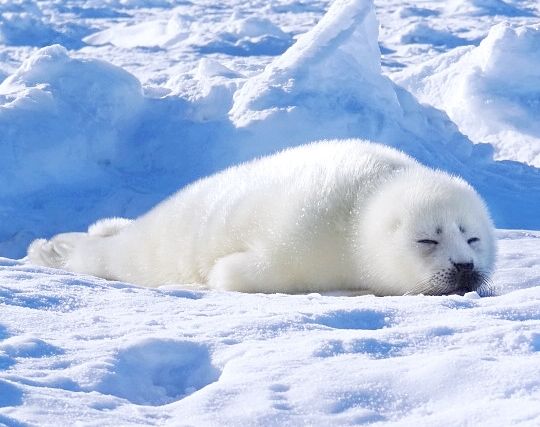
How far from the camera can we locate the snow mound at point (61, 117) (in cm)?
786

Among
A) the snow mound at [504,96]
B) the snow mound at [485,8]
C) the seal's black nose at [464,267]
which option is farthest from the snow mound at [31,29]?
the seal's black nose at [464,267]

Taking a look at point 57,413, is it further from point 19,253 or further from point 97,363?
point 19,253

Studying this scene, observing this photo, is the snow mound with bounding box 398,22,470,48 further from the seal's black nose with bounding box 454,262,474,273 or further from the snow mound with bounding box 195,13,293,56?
the seal's black nose with bounding box 454,262,474,273

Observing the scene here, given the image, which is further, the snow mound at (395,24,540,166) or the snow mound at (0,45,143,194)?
the snow mound at (395,24,540,166)

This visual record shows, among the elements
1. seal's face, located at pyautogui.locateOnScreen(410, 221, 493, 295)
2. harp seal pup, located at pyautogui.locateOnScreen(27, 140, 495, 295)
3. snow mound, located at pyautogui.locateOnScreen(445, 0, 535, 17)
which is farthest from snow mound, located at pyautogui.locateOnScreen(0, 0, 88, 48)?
seal's face, located at pyautogui.locateOnScreen(410, 221, 493, 295)

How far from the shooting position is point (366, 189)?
384 centimetres

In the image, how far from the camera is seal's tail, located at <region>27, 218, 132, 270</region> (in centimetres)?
482

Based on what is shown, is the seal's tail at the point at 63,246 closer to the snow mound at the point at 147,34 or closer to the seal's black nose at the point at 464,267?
the seal's black nose at the point at 464,267

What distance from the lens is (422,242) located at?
3666 mm

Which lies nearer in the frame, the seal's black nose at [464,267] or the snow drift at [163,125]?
the seal's black nose at [464,267]

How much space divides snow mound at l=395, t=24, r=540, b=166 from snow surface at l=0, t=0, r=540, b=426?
0.03m

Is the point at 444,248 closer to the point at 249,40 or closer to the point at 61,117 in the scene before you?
the point at 61,117

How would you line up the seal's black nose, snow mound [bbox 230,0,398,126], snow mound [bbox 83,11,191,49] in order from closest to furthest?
the seal's black nose → snow mound [bbox 230,0,398,126] → snow mound [bbox 83,11,191,49]

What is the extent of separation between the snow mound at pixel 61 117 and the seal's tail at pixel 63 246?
118 inches
